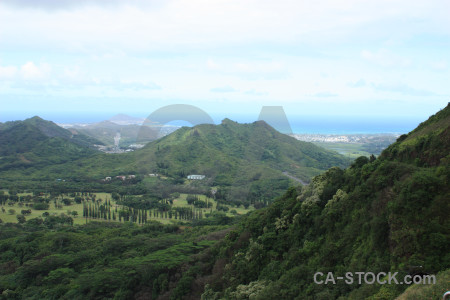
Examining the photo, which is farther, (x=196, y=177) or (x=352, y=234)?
(x=196, y=177)

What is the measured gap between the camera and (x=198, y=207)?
185ft

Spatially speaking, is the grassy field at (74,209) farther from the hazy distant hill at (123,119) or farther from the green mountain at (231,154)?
the hazy distant hill at (123,119)

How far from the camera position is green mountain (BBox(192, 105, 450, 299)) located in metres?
10.3

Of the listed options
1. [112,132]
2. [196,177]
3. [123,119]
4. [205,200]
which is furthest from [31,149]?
[112,132]

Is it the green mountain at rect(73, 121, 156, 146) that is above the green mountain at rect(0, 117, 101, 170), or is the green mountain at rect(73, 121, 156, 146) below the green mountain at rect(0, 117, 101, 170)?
above

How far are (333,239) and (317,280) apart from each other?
2523mm

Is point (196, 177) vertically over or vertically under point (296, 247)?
under

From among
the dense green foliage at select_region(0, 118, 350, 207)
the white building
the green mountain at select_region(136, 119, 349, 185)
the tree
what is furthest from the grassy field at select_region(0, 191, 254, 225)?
the green mountain at select_region(136, 119, 349, 185)

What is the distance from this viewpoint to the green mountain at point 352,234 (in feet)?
33.8

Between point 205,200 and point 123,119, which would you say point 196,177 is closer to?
point 205,200

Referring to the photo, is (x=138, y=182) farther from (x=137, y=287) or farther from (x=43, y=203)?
(x=137, y=287)

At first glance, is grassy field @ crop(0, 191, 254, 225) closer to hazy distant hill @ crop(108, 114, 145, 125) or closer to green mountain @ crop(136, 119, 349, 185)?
green mountain @ crop(136, 119, 349, 185)

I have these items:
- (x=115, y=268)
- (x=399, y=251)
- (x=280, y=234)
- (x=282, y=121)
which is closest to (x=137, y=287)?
(x=115, y=268)

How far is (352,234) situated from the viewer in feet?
44.7
